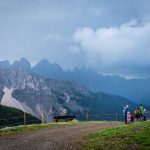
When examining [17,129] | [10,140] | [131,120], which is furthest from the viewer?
[131,120]

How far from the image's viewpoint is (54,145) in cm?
2925

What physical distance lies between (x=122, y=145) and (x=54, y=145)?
5641mm

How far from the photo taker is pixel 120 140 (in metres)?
28.1

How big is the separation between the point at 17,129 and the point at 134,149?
2143cm

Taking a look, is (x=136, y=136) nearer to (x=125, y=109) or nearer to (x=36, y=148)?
(x=36, y=148)

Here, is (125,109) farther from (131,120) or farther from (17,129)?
(17,129)

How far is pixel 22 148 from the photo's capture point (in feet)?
92.6

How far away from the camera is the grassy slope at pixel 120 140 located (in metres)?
25.7

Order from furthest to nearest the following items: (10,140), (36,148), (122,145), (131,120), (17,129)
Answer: (131,120), (17,129), (10,140), (36,148), (122,145)

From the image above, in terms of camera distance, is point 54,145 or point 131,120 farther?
point 131,120

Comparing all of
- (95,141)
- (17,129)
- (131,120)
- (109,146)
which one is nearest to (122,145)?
(109,146)

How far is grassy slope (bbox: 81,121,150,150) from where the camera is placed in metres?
25.7

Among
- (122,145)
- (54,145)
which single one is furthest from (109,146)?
(54,145)

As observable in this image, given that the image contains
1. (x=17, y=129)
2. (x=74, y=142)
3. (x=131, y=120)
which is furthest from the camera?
(x=131, y=120)
